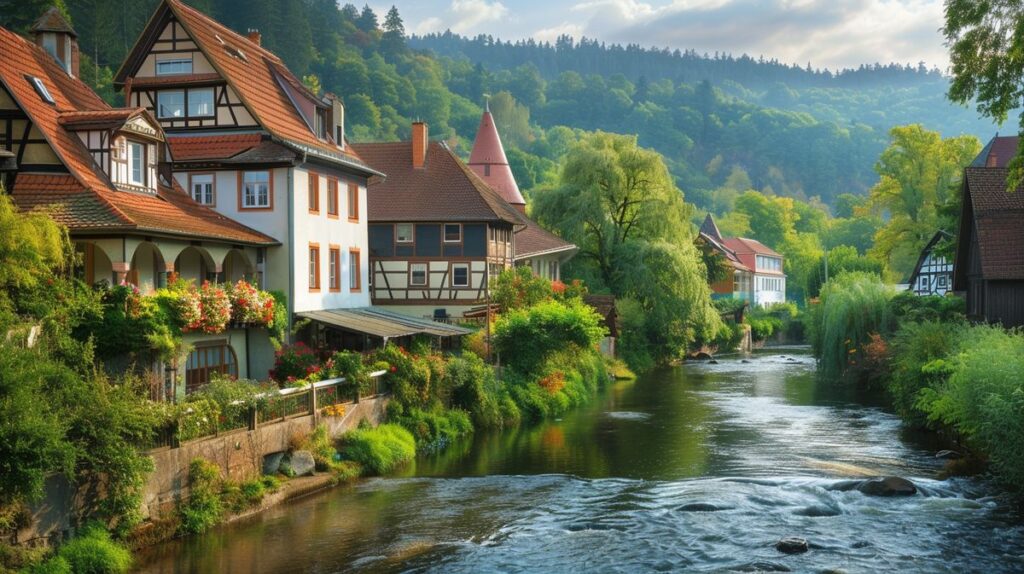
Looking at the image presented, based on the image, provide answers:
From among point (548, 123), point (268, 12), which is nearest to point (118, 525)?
point (268, 12)

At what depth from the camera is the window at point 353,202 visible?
1431 inches

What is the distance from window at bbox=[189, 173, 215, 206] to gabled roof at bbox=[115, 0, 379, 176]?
2317mm

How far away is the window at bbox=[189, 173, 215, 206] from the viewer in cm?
3188

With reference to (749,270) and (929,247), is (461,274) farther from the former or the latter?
(749,270)

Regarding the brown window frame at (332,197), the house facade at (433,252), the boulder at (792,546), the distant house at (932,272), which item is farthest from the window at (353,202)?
the distant house at (932,272)

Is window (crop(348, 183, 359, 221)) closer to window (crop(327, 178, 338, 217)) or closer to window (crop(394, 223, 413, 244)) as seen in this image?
window (crop(327, 178, 338, 217))

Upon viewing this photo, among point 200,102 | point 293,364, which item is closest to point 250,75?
point 200,102

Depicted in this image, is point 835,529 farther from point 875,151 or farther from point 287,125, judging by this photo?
point 875,151

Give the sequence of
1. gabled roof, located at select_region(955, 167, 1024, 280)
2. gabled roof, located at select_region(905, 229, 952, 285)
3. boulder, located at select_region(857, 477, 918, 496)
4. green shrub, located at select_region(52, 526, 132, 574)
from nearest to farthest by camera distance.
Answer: green shrub, located at select_region(52, 526, 132, 574) < boulder, located at select_region(857, 477, 918, 496) < gabled roof, located at select_region(955, 167, 1024, 280) < gabled roof, located at select_region(905, 229, 952, 285)

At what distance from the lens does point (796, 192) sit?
7485 inches

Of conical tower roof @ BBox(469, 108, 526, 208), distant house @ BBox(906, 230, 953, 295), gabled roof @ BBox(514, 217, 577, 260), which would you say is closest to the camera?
gabled roof @ BBox(514, 217, 577, 260)

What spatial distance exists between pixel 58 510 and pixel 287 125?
18769 millimetres

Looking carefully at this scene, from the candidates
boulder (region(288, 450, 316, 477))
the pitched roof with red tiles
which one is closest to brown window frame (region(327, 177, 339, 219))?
the pitched roof with red tiles

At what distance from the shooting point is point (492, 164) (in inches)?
2386
